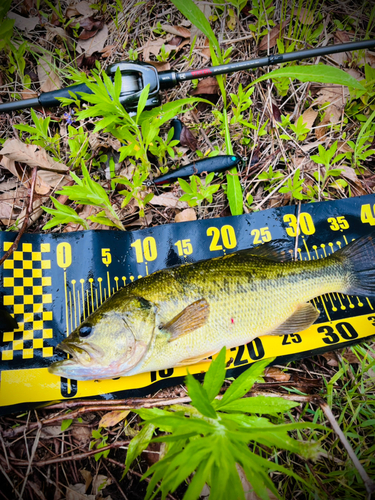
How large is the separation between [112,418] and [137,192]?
7.18 ft

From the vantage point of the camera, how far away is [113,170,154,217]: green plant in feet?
9.66

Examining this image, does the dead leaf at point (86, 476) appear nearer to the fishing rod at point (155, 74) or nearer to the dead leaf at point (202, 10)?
the fishing rod at point (155, 74)

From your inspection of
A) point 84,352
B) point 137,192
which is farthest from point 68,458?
point 137,192

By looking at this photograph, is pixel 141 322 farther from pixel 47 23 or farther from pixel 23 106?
pixel 47 23

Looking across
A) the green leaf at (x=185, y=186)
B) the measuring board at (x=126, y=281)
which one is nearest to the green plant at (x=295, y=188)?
the measuring board at (x=126, y=281)

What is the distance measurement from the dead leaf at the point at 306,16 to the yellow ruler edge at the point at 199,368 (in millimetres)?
3527

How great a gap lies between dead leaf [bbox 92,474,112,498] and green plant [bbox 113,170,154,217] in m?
2.44

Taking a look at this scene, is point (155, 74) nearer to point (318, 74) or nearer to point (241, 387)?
point (318, 74)

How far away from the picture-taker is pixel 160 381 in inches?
108

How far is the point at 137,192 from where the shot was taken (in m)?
3.14

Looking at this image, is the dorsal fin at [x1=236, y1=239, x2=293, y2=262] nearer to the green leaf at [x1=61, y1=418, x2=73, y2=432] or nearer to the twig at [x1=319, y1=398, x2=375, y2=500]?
the twig at [x1=319, y1=398, x2=375, y2=500]

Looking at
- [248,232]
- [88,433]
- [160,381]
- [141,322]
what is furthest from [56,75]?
[88,433]

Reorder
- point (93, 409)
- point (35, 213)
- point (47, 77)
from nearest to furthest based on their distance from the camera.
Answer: point (93, 409), point (35, 213), point (47, 77)

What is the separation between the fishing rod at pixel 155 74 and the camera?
3.12 m
